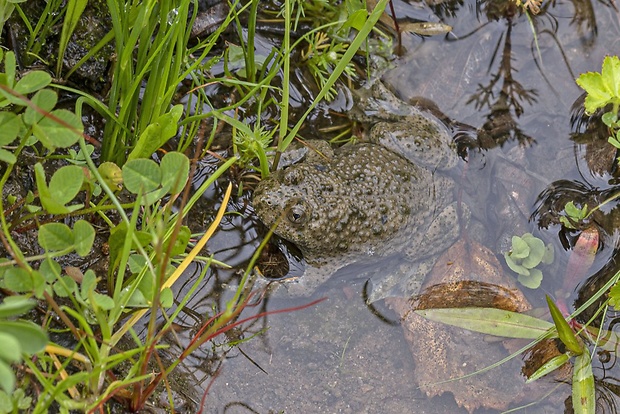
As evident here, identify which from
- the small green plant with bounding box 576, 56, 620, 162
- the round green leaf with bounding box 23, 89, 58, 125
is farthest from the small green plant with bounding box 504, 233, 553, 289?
the round green leaf with bounding box 23, 89, 58, 125

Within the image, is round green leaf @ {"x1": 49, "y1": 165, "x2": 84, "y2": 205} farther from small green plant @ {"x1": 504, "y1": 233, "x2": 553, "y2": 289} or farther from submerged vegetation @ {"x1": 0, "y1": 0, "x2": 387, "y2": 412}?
small green plant @ {"x1": 504, "y1": 233, "x2": 553, "y2": 289}

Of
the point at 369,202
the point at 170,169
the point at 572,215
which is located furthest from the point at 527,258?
the point at 170,169

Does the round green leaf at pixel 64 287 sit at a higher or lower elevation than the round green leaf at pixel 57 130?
lower

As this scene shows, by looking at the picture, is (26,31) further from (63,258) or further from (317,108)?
(317,108)

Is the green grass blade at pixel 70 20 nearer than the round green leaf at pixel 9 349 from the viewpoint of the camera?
No

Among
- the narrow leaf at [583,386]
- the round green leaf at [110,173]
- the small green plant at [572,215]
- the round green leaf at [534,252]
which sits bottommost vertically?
the narrow leaf at [583,386]

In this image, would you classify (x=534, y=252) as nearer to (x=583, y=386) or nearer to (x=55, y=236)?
(x=583, y=386)

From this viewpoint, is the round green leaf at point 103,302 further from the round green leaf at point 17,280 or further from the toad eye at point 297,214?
the toad eye at point 297,214

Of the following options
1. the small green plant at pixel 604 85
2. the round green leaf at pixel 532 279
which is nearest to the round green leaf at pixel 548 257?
the round green leaf at pixel 532 279
